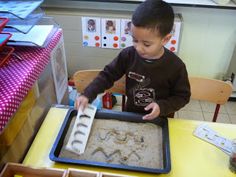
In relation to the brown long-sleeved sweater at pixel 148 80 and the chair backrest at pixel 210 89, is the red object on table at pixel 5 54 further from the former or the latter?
the chair backrest at pixel 210 89

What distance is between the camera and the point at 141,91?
3.46 feet

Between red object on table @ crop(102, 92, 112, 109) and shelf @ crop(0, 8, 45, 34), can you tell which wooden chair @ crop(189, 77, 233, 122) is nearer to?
shelf @ crop(0, 8, 45, 34)

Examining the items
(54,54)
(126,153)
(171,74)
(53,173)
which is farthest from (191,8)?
(53,173)

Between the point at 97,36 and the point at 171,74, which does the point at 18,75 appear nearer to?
the point at 171,74

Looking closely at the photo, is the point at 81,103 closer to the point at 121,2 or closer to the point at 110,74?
the point at 110,74

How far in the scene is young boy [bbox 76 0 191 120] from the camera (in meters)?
0.84

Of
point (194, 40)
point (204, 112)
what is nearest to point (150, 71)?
point (194, 40)

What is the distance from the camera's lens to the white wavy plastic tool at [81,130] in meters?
0.80

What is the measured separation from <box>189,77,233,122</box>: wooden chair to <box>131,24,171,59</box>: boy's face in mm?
316

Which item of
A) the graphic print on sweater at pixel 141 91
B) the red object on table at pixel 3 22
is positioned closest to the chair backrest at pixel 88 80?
the graphic print on sweater at pixel 141 91

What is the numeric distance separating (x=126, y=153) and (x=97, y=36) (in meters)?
1.38

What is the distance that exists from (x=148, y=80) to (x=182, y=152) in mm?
319

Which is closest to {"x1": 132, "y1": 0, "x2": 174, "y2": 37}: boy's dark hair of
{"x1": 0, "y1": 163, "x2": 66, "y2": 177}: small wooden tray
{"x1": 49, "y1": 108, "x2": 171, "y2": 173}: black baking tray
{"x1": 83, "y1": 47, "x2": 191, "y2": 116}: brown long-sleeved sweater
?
{"x1": 83, "y1": 47, "x2": 191, "y2": 116}: brown long-sleeved sweater

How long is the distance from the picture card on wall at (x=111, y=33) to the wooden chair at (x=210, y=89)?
0.97 meters
